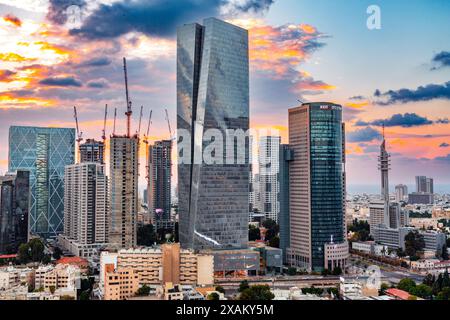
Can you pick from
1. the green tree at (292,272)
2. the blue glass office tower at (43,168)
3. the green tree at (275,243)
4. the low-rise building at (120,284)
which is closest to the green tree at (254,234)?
the green tree at (275,243)

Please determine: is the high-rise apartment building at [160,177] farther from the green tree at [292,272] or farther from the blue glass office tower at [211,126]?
the green tree at [292,272]

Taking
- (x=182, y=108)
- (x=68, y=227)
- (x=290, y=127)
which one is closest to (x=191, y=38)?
(x=182, y=108)

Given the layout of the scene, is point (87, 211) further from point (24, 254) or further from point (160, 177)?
point (160, 177)

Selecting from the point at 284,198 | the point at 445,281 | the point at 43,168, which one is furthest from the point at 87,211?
the point at 445,281

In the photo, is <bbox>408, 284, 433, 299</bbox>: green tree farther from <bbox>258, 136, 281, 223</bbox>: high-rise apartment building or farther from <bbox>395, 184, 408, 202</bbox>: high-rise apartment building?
<bbox>395, 184, 408, 202</bbox>: high-rise apartment building
